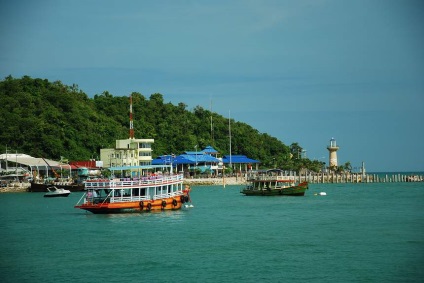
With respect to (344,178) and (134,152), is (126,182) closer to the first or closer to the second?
(134,152)

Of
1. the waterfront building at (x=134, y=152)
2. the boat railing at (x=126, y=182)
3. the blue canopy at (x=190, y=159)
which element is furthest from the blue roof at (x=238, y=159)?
the boat railing at (x=126, y=182)

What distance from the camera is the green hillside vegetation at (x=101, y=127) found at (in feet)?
384

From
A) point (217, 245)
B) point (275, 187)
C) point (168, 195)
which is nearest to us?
point (217, 245)

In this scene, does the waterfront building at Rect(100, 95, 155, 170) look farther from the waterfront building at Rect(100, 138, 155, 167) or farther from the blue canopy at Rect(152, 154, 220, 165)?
the blue canopy at Rect(152, 154, 220, 165)

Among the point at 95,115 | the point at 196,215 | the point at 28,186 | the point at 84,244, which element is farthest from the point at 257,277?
the point at 95,115

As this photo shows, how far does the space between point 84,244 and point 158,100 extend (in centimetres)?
10656

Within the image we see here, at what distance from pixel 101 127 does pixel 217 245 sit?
8502 centimetres

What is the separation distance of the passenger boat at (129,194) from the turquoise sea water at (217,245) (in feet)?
3.10

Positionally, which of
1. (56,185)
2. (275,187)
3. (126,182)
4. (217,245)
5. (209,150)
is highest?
(209,150)

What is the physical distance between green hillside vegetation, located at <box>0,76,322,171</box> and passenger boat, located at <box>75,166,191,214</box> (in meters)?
58.4

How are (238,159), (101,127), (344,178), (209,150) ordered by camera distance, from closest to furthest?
(101,127) < (344,178) < (209,150) < (238,159)

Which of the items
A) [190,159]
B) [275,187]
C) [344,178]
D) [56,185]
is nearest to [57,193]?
[56,185]

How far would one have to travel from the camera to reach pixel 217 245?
44.1 metres

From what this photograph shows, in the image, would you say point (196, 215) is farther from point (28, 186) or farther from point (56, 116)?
point (56, 116)
